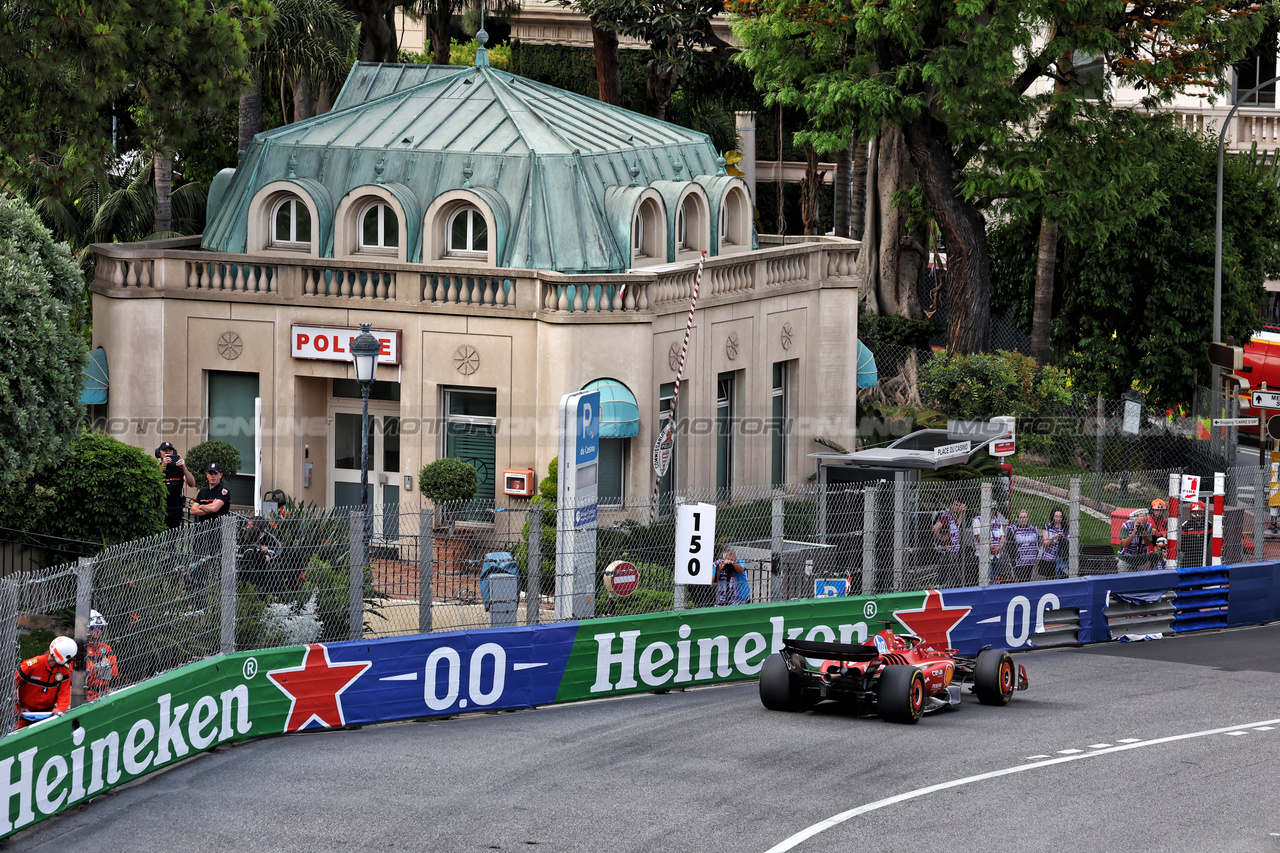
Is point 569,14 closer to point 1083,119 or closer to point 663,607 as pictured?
point 1083,119

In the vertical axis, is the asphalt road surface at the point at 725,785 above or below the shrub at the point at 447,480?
below

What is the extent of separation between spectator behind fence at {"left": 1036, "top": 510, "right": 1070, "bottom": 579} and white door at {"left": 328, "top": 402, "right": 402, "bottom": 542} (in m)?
10.9

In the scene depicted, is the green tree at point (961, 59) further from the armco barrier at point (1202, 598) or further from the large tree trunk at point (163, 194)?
the armco barrier at point (1202, 598)

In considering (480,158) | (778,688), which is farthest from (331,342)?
(778,688)

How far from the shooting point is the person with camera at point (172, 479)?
23.4 meters

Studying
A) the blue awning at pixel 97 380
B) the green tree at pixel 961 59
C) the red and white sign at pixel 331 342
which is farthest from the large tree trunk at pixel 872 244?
the blue awning at pixel 97 380

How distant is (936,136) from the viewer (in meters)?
38.3

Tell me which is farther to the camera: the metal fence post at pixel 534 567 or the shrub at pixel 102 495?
the shrub at pixel 102 495

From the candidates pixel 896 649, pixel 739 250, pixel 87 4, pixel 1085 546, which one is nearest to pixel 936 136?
pixel 739 250

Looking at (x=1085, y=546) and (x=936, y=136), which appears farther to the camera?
(x=936, y=136)

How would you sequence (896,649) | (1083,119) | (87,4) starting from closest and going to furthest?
(896,649) → (87,4) → (1083,119)

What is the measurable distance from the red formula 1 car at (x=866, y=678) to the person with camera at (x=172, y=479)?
31.1 feet

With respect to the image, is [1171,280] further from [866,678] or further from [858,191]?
[866,678]

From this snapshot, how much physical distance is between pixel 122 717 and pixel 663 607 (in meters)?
6.74
